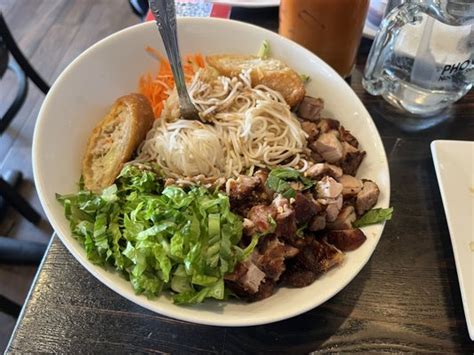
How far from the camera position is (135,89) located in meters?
1.32

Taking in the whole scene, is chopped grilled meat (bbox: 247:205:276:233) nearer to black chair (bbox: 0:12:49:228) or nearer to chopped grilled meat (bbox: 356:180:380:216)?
chopped grilled meat (bbox: 356:180:380:216)

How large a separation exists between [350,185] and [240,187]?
0.28 m

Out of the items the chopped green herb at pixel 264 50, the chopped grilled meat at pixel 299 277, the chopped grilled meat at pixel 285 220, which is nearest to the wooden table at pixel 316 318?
the chopped grilled meat at pixel 299 277

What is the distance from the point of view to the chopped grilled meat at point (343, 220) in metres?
1.01

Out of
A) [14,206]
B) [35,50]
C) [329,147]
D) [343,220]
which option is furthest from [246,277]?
[35,50]

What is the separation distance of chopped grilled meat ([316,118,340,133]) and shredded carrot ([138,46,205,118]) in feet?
1.29

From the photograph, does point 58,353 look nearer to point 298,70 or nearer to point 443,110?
point 298,70

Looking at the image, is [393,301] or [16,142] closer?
[393,301]

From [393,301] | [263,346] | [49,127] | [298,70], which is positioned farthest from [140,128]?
[393,301]

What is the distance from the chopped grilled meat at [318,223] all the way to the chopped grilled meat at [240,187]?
0.15 metres

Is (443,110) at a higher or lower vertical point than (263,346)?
higher

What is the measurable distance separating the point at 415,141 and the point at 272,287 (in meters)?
0.67

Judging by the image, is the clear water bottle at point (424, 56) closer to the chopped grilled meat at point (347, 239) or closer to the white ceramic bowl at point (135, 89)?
the white ceramic bowl at point (135, 89)

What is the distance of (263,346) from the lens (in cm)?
94
